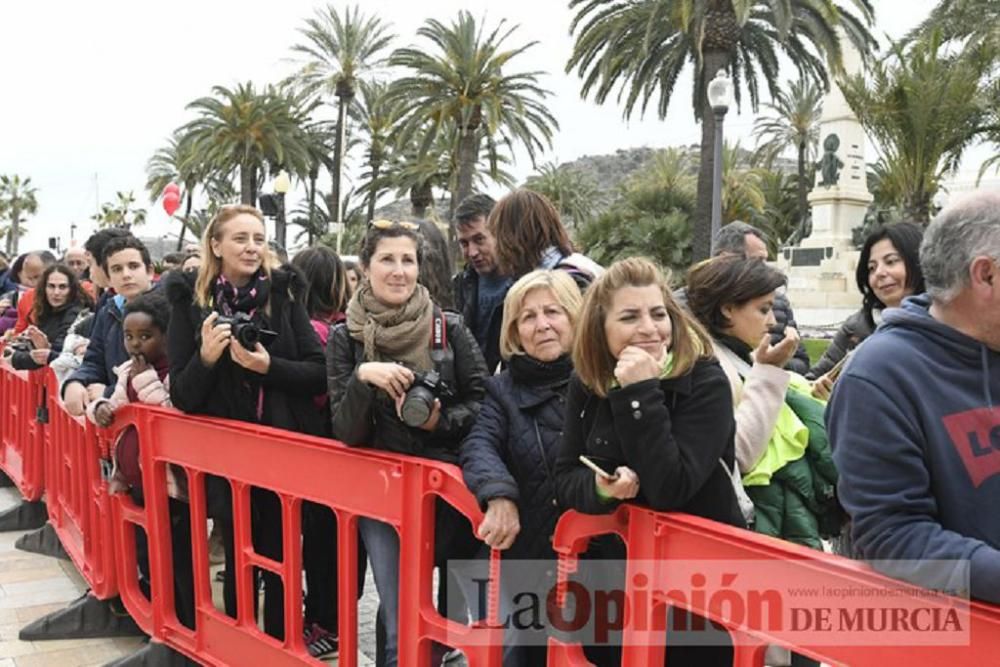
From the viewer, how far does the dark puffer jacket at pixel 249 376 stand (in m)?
3.19

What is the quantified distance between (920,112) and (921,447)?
24515 mm

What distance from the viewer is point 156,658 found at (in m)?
3.50

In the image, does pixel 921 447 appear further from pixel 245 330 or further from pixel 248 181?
pixel 248 181

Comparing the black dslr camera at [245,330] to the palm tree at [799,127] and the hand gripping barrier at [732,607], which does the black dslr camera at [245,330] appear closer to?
the hand gripping barrier at [732,607]

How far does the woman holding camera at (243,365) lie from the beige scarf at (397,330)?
0.52 m

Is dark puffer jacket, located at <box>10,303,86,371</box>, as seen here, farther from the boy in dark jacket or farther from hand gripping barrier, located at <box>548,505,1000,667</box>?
hand gripping barrier, located at <box>548,505,1000,667</box>

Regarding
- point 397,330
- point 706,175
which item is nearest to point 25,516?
point 397,330

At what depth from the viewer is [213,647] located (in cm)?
328

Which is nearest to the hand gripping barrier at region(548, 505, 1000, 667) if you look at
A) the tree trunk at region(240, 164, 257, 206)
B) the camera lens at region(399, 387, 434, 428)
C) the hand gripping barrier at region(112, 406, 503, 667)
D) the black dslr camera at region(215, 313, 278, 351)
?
the hand gripping barrier at region(112, 406, 503, 667)

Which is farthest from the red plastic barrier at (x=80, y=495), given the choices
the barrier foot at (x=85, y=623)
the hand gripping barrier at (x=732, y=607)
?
the hand gripping barrier at (x=732, y=607)

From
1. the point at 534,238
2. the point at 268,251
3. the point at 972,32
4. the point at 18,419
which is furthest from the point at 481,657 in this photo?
the point at 972,32

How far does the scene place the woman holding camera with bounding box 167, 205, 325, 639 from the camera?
319 cm

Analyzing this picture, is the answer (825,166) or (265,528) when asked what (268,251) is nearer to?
(265,528)

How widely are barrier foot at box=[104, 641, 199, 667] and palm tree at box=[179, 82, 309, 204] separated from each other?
88.9ft
